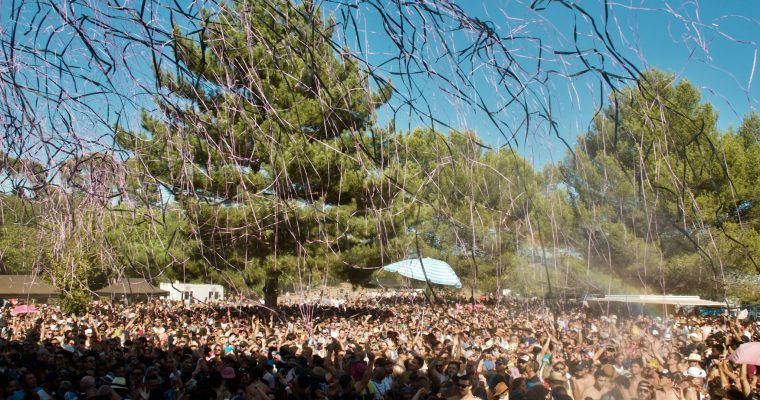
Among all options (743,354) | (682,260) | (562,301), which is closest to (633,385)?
(743,354)

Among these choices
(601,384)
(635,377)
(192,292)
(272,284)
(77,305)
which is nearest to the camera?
(192,292)

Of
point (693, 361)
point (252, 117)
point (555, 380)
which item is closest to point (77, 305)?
point (693, 361)

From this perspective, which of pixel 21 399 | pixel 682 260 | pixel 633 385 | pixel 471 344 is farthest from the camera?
pixel 682 260

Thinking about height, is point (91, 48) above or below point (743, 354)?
above

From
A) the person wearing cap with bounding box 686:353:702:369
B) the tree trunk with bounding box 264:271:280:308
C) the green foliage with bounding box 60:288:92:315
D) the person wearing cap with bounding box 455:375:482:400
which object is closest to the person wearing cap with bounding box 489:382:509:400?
the person wearing cap with bounding box 455:375:482:400

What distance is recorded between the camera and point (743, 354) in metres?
8.23

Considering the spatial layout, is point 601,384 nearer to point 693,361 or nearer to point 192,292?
point 693,361

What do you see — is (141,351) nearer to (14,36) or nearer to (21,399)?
(21,399)

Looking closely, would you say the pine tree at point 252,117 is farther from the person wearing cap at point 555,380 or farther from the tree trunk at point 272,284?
the tree trunk at point 272,284

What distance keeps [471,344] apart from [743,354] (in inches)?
153

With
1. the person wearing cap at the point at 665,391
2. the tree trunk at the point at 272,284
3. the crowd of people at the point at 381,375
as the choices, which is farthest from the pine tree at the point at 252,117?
the tree trunk at the point at 272,284

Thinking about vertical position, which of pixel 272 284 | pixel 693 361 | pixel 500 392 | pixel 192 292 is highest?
pixel 272 284

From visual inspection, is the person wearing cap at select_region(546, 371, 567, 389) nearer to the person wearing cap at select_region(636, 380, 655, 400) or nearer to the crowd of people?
the crowd of people

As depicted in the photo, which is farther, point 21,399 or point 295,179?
point 295,179
